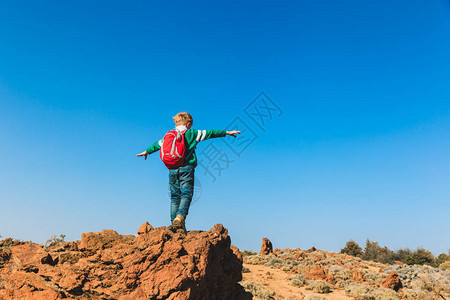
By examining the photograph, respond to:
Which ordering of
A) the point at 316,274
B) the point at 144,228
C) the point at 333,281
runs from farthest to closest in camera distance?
the point at 316,274 → the point at 333,281 → the point at 144,228

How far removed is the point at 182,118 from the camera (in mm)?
6355

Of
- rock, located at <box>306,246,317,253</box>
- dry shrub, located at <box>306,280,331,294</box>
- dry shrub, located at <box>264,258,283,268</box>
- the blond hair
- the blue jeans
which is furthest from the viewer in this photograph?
rock, located at <box>306,246,317,253</box>

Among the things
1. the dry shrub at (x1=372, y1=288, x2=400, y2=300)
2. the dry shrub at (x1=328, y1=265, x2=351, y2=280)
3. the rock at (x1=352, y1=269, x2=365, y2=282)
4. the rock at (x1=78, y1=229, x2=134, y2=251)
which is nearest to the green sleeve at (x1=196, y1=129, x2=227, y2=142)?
the rock at (x1=78, y1=229, x2=134, y2=251)

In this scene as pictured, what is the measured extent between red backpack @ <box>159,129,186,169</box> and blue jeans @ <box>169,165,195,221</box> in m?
0.16

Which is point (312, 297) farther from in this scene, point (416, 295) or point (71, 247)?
point (71, 247)

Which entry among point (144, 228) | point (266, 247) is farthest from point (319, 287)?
point (144, 228)

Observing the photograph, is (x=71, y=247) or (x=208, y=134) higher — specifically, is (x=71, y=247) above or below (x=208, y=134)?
below

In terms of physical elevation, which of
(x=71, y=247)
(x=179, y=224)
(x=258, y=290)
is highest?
(x=179, y=224)

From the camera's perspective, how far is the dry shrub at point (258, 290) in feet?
38.3

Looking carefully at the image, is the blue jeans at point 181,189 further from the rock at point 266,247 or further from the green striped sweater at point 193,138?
the rock at point 266,247

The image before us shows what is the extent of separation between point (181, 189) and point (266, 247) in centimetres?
1702

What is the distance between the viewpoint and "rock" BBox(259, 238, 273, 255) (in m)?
21.4

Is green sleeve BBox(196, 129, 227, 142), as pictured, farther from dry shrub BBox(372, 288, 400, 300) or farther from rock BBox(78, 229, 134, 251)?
dry shrub BBox(372, 288, 400, 300)

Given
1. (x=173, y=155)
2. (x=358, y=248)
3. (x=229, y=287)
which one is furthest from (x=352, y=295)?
(x=358, y=248)
